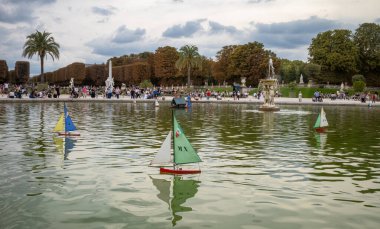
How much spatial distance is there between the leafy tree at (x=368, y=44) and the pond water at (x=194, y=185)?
73006mm

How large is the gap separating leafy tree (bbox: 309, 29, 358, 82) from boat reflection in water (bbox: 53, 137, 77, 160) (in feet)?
236

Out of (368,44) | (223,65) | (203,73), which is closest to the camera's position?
(368,44)

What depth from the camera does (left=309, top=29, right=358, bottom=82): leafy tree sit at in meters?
80.9

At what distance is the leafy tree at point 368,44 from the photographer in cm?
8344

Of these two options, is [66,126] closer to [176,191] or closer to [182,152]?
[182,152]

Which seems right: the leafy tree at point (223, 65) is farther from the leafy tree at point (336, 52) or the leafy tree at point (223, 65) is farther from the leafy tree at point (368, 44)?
the leafy tree at point (368, 44)

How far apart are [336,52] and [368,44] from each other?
7.25 m

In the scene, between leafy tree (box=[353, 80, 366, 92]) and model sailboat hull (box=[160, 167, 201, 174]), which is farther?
leafy tree (box=[353, 80, 366, 92])

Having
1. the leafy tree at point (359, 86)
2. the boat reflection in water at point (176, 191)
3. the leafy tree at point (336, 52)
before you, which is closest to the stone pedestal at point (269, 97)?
the boat reflection in water at point (176, 191)

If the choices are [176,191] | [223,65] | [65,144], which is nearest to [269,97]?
[65,144]

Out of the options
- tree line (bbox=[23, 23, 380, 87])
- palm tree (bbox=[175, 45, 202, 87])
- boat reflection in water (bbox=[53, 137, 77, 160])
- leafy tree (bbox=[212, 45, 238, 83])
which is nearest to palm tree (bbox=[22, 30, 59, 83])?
tree line (bbox=[23, 23, 380, 87])

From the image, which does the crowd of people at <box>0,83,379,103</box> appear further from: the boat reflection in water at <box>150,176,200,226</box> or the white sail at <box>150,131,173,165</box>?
the boat reflection in water at <box>150,176,200,226</box>

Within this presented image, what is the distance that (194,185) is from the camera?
9.68 metres

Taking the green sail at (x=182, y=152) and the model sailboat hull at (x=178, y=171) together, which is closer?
the green sail at (x=182, y=152)
